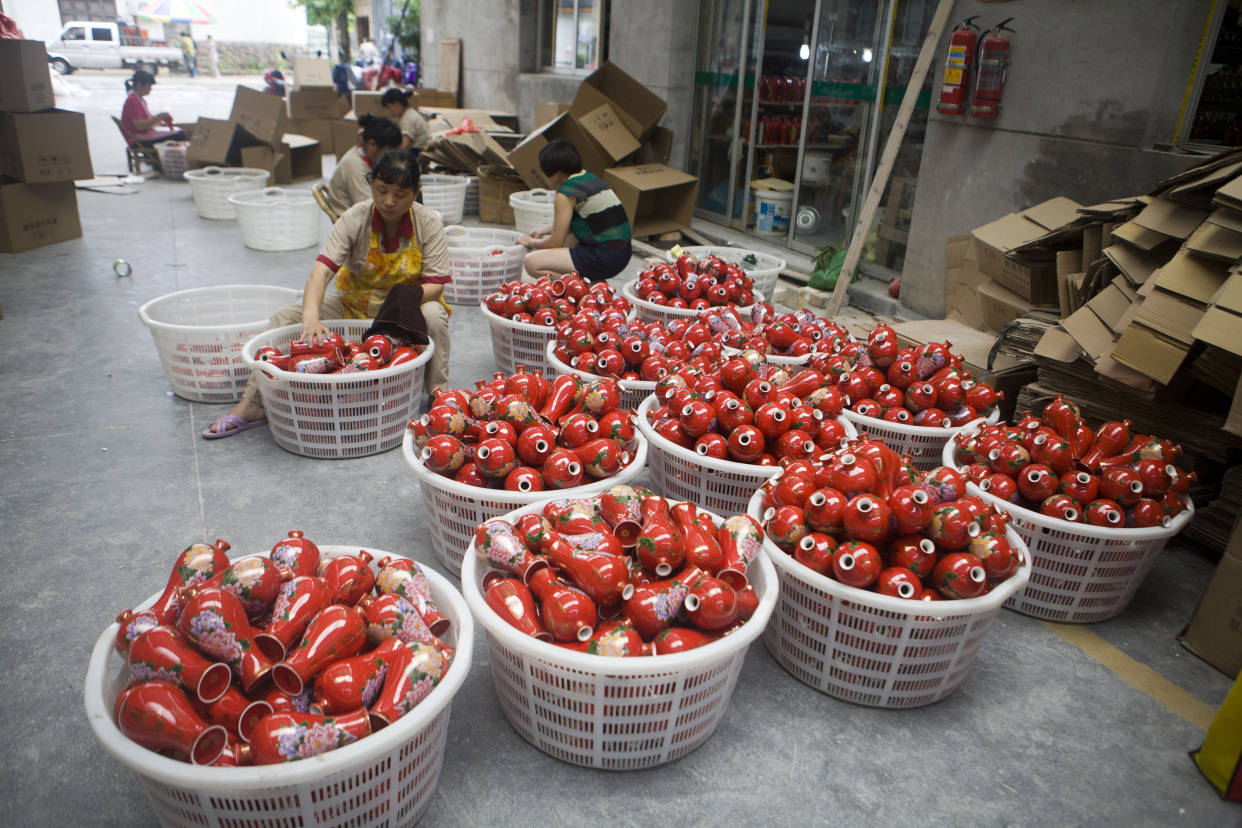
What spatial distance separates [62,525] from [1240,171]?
4.34 meters

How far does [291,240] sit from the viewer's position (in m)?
6.35

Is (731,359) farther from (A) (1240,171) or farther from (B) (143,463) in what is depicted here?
(B) (143,463)

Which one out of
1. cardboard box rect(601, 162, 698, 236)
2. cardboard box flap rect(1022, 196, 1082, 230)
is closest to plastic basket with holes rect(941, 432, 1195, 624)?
cardboard box flap rect(1022, 196, 1082, 230)

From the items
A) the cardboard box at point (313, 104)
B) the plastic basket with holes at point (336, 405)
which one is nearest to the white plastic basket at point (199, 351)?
the plastic basket with holes at point (336, 405)

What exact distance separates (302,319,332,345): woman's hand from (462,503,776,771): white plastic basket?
158cm

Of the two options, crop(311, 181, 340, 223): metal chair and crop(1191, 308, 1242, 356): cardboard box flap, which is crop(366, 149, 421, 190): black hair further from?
crop(1191, 308, 1242, 356): cardboard box flap

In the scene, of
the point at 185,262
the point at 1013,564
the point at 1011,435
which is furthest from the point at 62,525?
the point at 185,262

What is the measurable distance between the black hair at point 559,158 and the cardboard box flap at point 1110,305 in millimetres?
2873

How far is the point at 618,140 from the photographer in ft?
23.3

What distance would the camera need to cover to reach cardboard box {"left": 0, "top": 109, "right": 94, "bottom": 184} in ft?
18.2

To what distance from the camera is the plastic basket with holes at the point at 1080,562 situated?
7.37 feet

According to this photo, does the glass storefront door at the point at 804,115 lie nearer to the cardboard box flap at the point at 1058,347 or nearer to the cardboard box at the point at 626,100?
the cardboard box at the point at 626,100

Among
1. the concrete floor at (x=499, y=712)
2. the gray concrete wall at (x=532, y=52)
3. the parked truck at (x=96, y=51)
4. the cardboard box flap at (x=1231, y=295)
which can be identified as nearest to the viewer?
the concrete floor at (x=499, y=712)

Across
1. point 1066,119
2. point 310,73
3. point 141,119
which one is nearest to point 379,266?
point 1066,119
